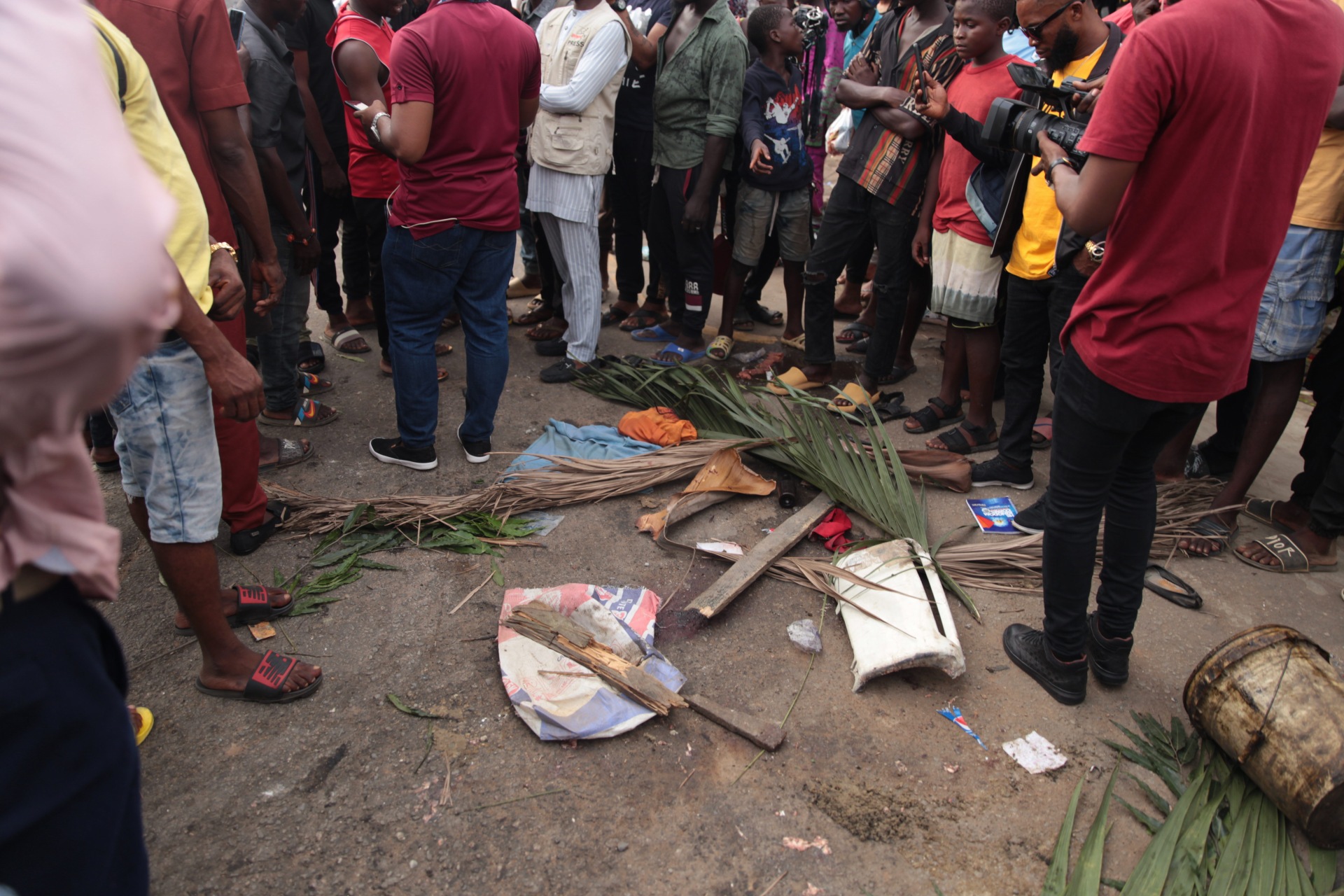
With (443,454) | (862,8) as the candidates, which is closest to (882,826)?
(443,454)

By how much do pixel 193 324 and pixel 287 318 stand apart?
2209 millimetres

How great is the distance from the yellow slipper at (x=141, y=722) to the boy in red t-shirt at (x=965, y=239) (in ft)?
11.1

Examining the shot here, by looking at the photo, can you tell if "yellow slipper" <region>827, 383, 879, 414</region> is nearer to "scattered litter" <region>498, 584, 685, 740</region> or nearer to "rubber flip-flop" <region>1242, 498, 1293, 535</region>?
"rubber flip-flop" <region>1242, 498, 1293, 535</region>

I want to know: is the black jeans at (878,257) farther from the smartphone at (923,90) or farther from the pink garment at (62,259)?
the pink garment at (62,259)

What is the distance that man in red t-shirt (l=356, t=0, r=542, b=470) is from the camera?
10.4 ft

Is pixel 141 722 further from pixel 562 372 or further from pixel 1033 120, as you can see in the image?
pixel 1033 120

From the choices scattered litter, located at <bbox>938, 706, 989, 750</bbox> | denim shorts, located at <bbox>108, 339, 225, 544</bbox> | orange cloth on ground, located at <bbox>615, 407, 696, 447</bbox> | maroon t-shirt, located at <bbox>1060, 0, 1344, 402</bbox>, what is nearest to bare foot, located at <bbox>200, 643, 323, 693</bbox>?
denim shorts, located at <bbox>108, 339, 225, 544</bbox>

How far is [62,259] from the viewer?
0.76 meters

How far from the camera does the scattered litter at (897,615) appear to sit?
2.53 metres

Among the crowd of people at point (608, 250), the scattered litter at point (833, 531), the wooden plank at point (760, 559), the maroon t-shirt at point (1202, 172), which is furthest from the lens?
the scattered litter at point (833, 531)

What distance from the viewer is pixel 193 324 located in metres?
1.89

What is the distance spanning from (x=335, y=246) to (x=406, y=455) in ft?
6.02

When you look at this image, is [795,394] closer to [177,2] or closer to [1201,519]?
[1201,519]

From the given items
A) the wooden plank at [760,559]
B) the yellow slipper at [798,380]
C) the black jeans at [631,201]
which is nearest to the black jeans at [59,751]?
the wooden plank at [760,559]
